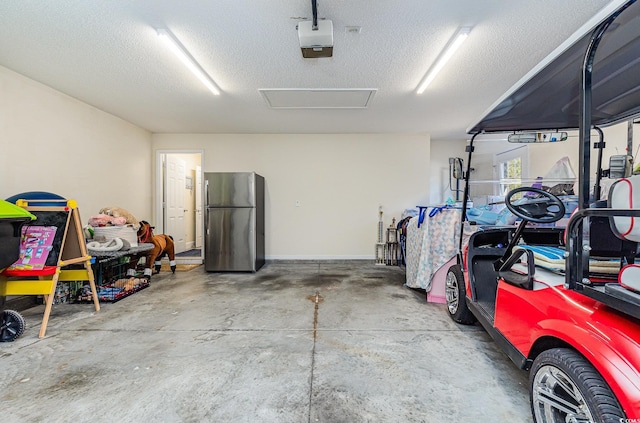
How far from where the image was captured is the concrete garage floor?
4.89 ft

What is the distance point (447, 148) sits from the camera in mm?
6105

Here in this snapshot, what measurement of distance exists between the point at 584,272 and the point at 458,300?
1.54 meters

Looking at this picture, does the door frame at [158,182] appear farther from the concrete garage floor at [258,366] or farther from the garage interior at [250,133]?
the concrete garage floor at [258,366]

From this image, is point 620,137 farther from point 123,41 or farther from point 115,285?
point 115,285

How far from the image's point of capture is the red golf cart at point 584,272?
94cm

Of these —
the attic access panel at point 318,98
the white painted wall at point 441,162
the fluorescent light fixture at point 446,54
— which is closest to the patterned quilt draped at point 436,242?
the fluorescent light fixture at point 446,54

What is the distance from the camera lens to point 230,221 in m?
4.77

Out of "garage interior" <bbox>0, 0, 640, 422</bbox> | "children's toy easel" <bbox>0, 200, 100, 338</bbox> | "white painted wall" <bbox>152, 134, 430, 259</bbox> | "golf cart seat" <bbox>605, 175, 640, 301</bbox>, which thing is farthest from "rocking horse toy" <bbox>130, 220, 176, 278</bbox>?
"golf cart seat" <bbox>605, 175, 640, 301</bbox>

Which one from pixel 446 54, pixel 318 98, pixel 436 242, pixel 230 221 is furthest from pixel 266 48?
pixel 230 221

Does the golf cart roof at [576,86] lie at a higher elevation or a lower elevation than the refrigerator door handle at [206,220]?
higher

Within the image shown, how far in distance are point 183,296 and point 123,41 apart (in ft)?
9.23

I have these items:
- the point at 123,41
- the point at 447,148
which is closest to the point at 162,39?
the point at 123,41

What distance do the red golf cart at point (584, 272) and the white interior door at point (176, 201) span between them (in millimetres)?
5851

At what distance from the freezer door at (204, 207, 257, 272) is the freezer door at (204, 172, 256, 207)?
0.40 feet
